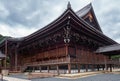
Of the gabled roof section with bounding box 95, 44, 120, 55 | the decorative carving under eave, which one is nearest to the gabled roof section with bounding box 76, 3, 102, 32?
the gabled roof section with bounding box 95, 44, 120, 55

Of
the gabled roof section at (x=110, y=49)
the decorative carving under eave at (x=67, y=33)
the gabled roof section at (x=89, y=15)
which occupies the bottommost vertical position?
the gabled roof section at (x=110, y=49)

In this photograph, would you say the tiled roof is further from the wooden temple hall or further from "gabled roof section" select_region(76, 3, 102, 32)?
"gabled roof section" select_region(76, 3, 102, 32)

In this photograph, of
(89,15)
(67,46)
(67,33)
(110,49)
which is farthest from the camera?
(89,15)

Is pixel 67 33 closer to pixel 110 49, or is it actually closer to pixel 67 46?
pixel 67 46

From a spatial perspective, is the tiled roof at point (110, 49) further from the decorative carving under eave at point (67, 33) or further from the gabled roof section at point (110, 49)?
the decorative carving under eave at point (67, 33)

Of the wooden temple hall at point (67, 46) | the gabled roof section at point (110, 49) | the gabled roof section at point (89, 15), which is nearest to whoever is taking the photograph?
the wooden temple hall at point (67, 46)

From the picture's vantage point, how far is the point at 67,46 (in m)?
19.2

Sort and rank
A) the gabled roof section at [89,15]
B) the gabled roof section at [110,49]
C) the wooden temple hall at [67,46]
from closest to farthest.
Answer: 1. the wooden temple hall at [67,46]
2. the gabled roof section at [110,49]
3. the gabled roof section at [89,15]

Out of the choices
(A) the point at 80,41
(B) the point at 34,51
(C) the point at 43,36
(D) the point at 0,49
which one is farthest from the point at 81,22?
(D) the point at 0,49

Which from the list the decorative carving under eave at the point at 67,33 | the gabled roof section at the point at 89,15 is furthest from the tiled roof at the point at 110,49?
the decorative carving under eave at the point at 67,33

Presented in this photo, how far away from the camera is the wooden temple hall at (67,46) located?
713 inches

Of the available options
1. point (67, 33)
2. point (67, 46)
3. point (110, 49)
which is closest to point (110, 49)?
point (110, 49)

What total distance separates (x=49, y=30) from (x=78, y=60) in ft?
16.9

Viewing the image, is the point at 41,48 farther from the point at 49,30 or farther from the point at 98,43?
the point at 98,43
